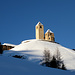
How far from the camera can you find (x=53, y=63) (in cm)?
2466

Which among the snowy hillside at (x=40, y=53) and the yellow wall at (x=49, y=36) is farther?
the yellow wall at (x=49, y=36)

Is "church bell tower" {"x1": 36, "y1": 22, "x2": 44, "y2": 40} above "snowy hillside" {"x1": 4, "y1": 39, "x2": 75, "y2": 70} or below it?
above

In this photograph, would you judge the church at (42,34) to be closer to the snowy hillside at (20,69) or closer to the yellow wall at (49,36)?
the yellow wall at (49,36)

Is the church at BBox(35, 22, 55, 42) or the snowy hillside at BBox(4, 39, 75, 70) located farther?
the church at BBox(35, 22, 55, 42)

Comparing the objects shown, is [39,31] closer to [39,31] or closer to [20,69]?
[39,31]

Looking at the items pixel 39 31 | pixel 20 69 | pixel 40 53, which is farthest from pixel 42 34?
pixel 20 69

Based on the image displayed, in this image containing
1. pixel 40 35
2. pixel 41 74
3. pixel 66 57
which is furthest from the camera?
pixel 40 35

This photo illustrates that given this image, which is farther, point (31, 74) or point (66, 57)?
point (66, 57)

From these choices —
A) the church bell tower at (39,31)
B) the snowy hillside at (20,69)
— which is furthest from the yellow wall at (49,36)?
the snowy hillside at (20,69)

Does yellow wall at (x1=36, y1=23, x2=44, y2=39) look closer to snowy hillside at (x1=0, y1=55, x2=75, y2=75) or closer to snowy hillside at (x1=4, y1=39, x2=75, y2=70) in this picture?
snowy hillside at (x1=4, y1=39, x2=75, y2=70)

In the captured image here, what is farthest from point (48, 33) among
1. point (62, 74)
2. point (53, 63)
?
point (62, 74)

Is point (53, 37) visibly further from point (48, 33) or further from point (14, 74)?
point (14, 74)

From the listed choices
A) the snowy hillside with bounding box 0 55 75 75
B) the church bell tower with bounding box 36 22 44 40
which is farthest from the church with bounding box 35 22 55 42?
the snowy hillside with bounding box 0 55 75 75

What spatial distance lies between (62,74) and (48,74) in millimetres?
1521
